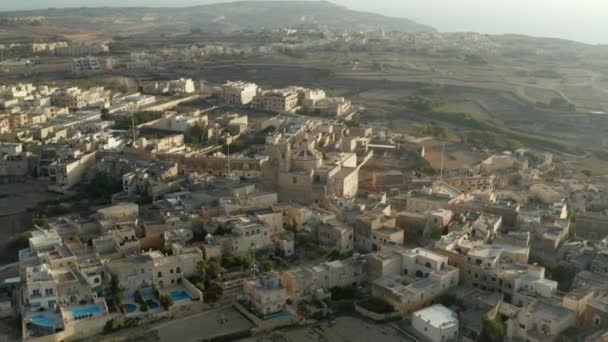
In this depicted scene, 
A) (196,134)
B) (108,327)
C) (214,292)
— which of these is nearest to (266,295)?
(214,292)

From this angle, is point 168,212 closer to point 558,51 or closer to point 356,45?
point 356,45

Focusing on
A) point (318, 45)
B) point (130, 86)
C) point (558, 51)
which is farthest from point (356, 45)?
point (130, 86)

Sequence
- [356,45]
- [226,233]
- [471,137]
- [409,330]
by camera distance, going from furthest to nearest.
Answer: [356,45], [471,137], [226,233], [409,330]

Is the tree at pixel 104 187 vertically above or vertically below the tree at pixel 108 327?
above

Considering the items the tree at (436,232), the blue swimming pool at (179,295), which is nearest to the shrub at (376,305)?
the tree at (436,232)

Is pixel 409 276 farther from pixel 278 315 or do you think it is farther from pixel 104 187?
pixel 104 187

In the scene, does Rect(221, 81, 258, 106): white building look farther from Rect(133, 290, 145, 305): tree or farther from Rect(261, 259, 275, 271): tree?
Rect(133, 290, 145, 305): tree

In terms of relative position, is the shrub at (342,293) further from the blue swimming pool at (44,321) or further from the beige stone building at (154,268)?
the blue swimming pool at (44,321)
